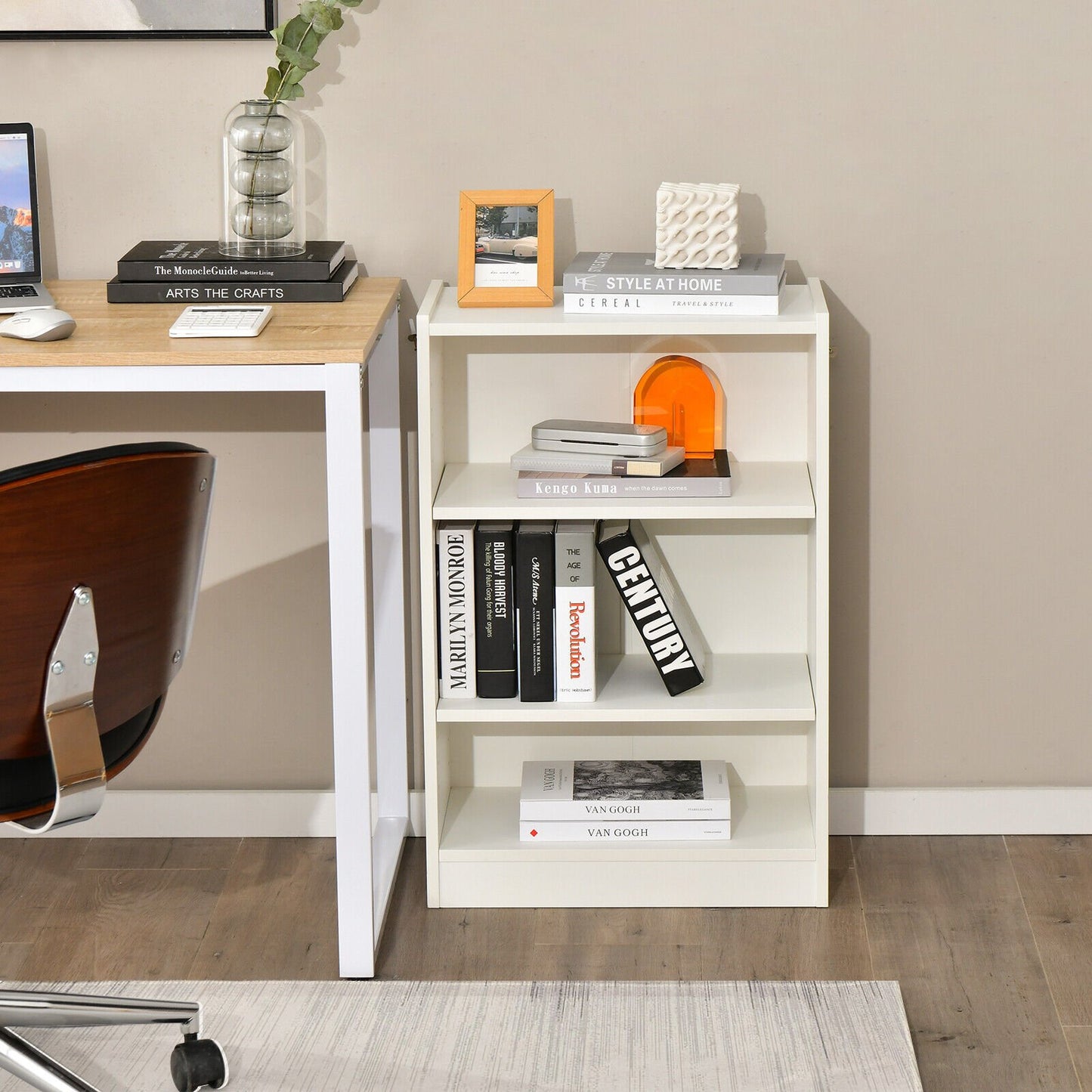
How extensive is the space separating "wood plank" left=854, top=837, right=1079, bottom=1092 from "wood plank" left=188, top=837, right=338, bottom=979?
85cm

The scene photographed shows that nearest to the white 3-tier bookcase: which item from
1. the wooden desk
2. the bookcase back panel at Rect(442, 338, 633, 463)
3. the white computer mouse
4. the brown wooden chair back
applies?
the bookcase back panel at Rect(442, 338, 633, 463)

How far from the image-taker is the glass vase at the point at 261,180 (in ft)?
7.03

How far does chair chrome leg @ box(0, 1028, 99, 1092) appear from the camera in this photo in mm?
1571

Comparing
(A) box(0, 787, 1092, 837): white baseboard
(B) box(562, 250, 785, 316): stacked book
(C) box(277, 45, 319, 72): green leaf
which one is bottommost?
(A) box(0, 787, 1092, 837): white baseboard

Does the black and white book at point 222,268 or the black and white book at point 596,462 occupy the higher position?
the black and white book at point 222,268

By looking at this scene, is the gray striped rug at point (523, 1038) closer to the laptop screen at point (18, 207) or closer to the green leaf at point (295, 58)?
the laptop screen at point (18, 207)

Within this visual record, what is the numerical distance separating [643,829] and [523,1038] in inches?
17.8

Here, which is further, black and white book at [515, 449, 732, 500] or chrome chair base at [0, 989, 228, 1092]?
black and white book at [515, 449, 732, 500]

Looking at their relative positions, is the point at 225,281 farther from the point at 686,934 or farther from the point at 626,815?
the point at 686,934

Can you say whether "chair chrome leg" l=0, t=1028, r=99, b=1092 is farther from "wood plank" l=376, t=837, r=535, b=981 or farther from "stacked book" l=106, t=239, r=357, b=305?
"stacked book" l=106, t=239, r=357, b=305

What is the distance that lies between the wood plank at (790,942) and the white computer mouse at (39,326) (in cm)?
128

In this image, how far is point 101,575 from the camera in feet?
4.75

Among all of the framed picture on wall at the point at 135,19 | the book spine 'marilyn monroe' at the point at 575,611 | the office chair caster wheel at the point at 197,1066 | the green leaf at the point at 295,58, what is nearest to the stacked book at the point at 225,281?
the green leaf at the point at 295,58

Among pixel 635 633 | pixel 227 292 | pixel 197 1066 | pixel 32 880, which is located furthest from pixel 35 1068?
pixel 635 633
